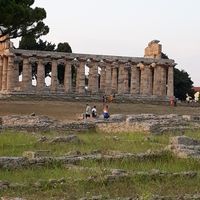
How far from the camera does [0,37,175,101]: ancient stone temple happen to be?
67.5 metres

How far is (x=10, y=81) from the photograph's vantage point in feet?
220

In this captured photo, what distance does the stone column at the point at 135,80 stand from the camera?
73.7m

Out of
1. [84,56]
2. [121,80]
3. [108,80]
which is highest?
[84,56]

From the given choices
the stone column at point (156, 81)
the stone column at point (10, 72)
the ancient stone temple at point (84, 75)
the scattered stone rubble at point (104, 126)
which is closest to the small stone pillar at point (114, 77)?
the ancient stone temple at point (84, 75)

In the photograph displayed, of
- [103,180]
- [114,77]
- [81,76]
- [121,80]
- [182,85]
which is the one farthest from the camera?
[182,85]

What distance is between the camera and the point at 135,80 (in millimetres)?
74625

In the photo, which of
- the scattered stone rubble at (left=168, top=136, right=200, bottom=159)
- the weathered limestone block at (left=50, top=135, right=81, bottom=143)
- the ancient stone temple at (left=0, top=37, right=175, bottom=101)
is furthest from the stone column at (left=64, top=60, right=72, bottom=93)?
the scattered stone rubble at (left=168, top=136, right=200, bottom=159)

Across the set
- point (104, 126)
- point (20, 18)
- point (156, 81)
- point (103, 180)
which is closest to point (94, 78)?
point (156, 81)

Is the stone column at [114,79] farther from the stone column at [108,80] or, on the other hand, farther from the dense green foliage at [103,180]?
the dense green foliage at [103,180]

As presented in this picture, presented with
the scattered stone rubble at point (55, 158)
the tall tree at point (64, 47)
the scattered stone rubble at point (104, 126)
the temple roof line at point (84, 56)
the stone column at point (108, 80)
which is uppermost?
the tall tree at point (64, 47)

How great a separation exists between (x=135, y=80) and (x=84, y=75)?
7.84 metres

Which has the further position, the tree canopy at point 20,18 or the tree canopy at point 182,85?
the tree canopy at point 182,85

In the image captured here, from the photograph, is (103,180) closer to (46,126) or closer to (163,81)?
(46,126)

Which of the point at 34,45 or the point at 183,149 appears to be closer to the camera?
the point at 183,149
